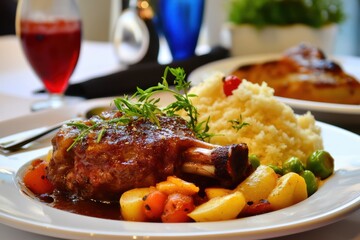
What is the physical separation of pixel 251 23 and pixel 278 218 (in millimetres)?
3339

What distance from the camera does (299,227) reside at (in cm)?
146

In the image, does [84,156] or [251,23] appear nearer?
[84,156]

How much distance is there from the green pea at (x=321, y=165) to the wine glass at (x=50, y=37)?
1.82 meters

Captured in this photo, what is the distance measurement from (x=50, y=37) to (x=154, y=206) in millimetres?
1993

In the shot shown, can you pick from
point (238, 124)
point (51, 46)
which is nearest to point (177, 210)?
point (238, 124)

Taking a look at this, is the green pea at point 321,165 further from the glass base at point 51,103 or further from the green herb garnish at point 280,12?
the green herb garnish at point 280,12

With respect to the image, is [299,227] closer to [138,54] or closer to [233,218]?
[233,218]

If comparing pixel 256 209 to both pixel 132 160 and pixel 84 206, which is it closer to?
pixel 132 160

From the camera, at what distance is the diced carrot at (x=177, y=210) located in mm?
1613

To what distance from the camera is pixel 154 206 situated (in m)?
1.65

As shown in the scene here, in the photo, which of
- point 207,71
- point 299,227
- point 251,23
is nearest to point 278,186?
point 299,227

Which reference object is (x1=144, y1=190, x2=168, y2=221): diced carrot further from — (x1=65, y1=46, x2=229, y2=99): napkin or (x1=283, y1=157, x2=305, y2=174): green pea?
(x1=65, y1=46, x2=229, y2=99): napkin

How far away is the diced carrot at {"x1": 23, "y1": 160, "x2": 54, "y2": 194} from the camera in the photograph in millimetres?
1940

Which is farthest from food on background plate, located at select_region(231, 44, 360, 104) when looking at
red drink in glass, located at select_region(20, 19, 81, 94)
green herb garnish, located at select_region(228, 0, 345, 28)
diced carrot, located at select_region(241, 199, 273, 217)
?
diced carrot, located at select_region(241, 199, 273, 217)
